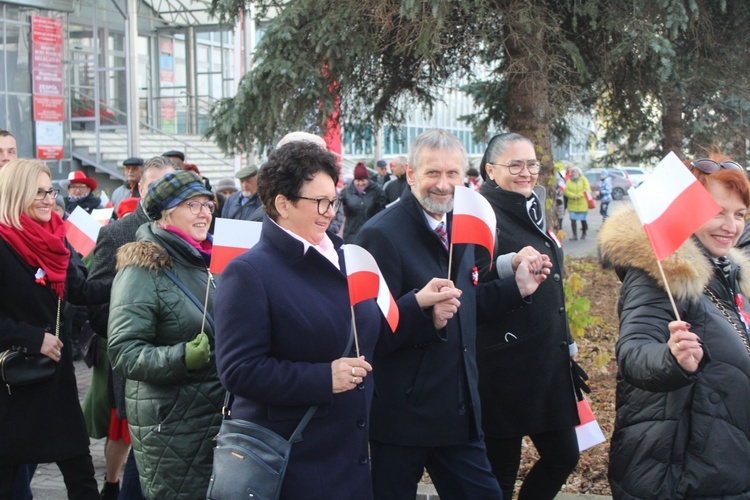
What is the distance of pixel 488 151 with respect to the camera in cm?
460

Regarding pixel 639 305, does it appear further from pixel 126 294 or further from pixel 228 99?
pixel 228 99

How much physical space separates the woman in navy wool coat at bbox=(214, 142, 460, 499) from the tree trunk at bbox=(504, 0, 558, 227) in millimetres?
4259

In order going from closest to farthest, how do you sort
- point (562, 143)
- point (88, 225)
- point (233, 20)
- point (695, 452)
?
1. point (695, 452)
2. point (88, 225)
3. point (233, 20)
4. point (562, 143)

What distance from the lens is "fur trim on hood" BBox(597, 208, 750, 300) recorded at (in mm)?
3080

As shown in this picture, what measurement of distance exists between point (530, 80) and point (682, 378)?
5981 millimetres

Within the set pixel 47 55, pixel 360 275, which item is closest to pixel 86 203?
pixel 360 275

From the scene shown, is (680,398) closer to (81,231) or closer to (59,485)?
(81,231)

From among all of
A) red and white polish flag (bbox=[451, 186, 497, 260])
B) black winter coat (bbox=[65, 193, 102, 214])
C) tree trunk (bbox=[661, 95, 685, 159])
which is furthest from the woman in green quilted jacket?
tree trunk (bbox=[661, 95, 685, 159])

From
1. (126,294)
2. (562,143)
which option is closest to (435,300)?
(126,294)

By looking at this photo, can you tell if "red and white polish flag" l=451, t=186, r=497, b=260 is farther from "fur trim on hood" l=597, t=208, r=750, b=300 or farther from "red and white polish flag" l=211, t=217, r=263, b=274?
"red and white polish flag" l=211, t=217, r=263, b=274

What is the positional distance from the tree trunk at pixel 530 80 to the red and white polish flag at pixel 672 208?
4068 mm

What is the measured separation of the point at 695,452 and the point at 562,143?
352 inches

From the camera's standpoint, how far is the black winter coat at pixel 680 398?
300cm

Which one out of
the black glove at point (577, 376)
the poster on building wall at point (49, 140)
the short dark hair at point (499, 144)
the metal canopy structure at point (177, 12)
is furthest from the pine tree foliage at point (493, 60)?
the metal canopy structure at point (177, 12)
